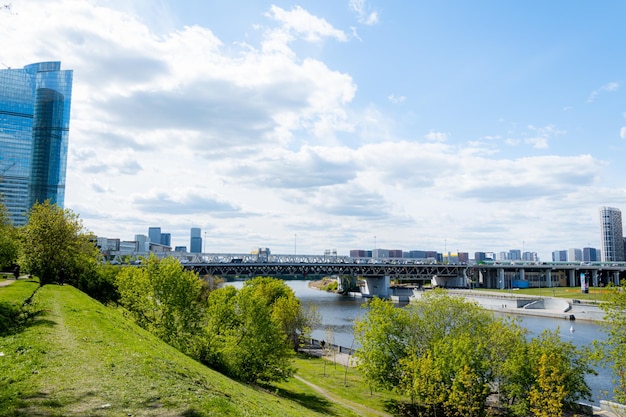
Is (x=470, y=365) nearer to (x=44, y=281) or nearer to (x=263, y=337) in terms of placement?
(x=263, y=337)

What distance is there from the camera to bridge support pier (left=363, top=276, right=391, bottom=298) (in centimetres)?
18862

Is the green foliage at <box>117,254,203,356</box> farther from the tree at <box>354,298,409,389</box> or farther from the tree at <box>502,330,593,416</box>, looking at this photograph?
the tree at <box>502,330,593,416</box>

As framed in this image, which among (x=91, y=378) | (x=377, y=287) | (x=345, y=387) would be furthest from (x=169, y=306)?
(x=377, y=287)

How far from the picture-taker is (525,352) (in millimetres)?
41312

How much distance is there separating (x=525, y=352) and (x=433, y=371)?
10.4 meters

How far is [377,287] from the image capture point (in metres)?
193

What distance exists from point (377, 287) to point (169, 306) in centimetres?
15407

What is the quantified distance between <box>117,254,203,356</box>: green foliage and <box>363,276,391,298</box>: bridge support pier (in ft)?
472

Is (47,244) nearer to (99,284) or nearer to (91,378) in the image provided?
(99,284)

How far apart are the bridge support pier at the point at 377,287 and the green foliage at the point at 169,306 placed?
472 feet

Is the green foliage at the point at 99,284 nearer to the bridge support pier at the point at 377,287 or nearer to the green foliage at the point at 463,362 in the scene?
the green foliage at the point at 463,362

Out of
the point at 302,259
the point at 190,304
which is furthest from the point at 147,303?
the point at 302,259

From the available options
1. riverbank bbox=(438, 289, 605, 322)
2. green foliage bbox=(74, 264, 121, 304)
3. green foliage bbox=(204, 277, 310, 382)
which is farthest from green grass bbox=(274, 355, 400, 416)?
riverbank bbox=(438, 289, 605, 322)

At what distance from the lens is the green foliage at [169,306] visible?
45.0 m
